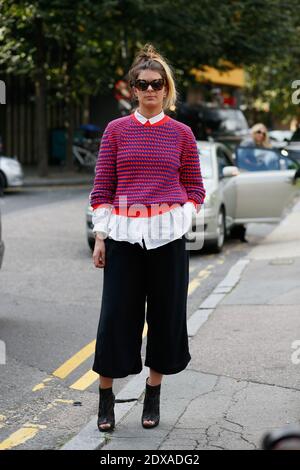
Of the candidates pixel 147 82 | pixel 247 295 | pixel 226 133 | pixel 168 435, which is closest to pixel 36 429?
pixel 168 435

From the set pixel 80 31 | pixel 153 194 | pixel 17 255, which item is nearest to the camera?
pixel 153 194

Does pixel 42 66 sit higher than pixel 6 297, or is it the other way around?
pixel 42 66

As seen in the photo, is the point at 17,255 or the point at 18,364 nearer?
the point at 18,364

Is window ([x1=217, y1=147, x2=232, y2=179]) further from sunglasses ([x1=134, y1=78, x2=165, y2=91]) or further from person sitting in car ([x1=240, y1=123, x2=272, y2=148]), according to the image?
sunglasses ([x1=134, y1=78, x2=165, y2=91])

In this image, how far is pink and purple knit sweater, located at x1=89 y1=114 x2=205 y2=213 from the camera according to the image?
5164 millimetres

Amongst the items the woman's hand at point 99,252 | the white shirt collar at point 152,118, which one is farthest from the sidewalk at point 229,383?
the white shirt collar at point 152,118

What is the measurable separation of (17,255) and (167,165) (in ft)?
26.1

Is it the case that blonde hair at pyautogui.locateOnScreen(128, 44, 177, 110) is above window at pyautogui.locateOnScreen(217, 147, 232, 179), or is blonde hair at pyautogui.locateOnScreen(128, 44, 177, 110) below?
above

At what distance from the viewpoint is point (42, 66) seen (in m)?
26.5

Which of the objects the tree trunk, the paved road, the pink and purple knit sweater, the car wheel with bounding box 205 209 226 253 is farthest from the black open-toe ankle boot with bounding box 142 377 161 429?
the tree trunk

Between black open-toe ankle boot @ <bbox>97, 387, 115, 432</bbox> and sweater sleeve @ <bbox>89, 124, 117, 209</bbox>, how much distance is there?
1020 mm

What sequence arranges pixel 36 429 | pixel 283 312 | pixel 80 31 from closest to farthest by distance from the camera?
pixel 36 429, pixel 283 312, pixel 80 31

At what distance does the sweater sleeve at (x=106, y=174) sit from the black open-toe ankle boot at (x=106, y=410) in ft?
3.35

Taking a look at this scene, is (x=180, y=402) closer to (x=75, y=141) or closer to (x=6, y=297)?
Result: (x=6, y=297)
